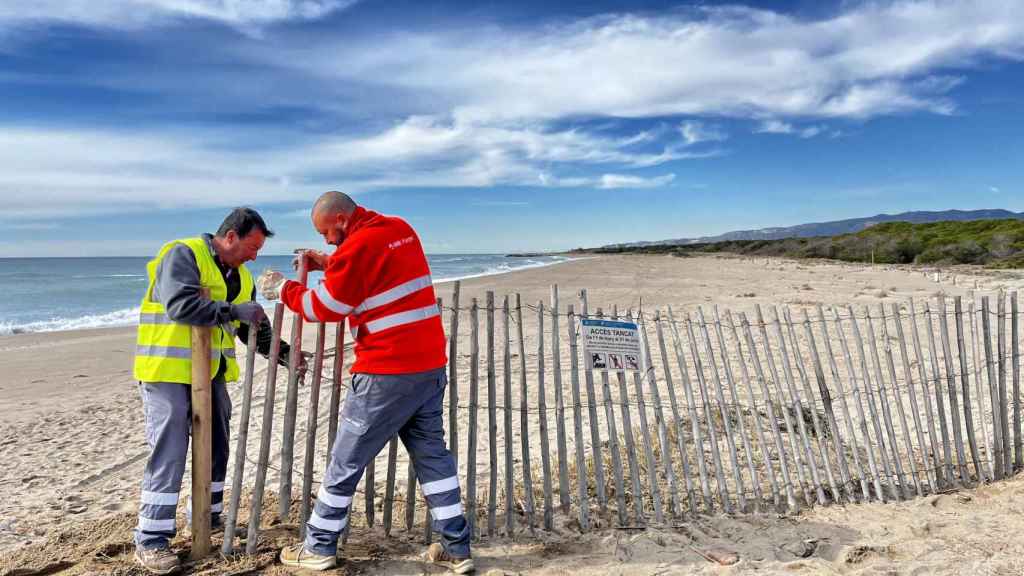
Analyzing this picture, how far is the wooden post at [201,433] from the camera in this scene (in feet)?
10.6

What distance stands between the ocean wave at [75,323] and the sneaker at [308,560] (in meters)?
17.2

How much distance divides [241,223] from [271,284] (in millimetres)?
435

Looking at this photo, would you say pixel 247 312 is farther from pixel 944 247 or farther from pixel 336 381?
pixel 944 247

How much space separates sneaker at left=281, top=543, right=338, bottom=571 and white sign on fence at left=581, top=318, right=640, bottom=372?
1.87m

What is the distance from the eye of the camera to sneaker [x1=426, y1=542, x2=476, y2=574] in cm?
328

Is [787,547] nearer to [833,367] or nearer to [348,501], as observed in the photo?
[833,367]

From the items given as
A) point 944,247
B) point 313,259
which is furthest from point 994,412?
point 944,247

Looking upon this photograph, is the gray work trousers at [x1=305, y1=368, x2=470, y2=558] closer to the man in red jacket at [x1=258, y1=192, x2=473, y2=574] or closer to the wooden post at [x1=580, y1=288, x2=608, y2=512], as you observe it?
the man in red jacket at [x1=258, y1=192, x2=473, y2=574]

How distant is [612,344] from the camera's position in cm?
414

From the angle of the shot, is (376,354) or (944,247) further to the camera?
(944,247)

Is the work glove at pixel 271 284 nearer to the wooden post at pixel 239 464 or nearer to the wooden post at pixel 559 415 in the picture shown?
the wooden post at pixel 239 464

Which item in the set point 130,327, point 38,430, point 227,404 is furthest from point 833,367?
point 130,327

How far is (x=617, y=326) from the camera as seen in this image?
418cm

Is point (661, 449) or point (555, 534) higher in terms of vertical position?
point (661, 449)
